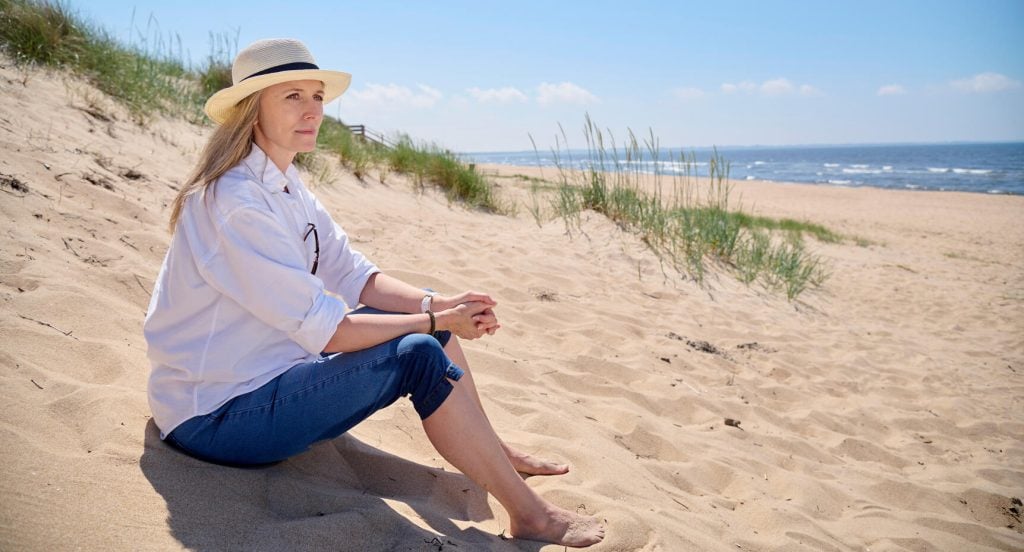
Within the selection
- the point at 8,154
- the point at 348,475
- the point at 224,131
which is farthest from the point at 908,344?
the point at 8,154

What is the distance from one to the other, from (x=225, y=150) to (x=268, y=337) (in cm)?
52

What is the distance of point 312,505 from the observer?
1.89m

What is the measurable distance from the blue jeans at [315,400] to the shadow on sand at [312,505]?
0.28 ft

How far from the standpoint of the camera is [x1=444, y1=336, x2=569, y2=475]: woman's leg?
2.27 meters

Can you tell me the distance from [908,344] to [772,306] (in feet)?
3.31

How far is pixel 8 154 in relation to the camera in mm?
3480

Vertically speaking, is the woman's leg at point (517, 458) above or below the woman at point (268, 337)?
below

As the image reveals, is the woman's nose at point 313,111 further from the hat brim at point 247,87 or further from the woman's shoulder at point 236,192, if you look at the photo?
the woman's shoulder at point 236,192

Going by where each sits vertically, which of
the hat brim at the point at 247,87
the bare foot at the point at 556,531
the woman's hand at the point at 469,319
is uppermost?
the hat brim at the point at 247,87

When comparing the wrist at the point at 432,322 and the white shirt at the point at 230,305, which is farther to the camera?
the wrist at the point at 432,322

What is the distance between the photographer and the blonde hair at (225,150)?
6.01 feet

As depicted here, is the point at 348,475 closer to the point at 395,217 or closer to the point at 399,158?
the point at 395,217

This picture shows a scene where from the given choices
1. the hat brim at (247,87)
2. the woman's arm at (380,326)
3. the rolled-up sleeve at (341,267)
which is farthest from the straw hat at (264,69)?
the woman's arm at (380,326)

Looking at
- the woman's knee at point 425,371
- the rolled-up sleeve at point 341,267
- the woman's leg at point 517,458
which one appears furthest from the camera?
the rolled-up sleeve at point 341,267
